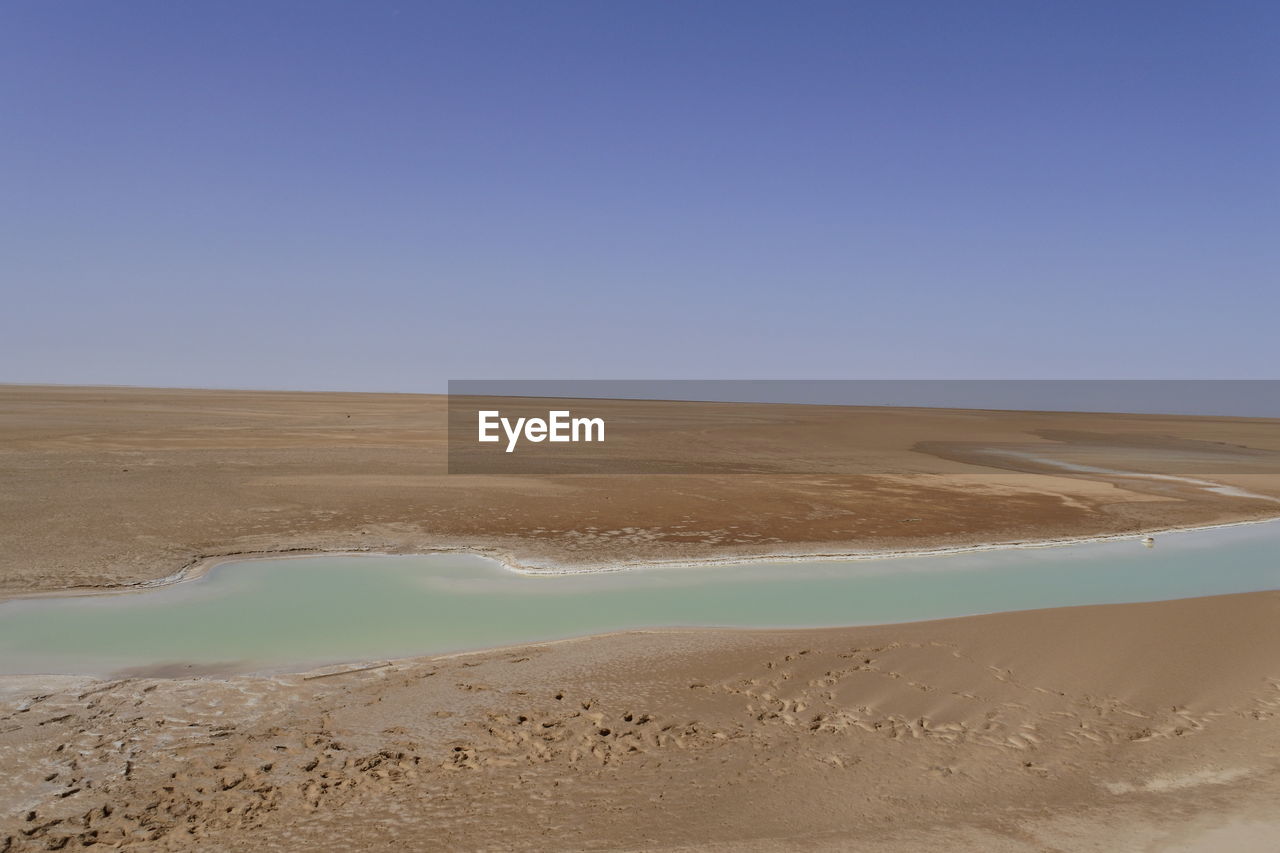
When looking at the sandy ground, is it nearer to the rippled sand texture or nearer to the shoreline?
the rippled sand texture

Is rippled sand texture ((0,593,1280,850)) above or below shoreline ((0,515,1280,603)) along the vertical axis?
above

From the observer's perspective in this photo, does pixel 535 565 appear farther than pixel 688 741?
Yes

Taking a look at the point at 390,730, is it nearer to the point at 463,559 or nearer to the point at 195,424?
the point at 463,559

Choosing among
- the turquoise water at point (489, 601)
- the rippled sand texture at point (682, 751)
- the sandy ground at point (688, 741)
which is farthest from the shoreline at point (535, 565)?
the rippled sand texture at point (682, 751)

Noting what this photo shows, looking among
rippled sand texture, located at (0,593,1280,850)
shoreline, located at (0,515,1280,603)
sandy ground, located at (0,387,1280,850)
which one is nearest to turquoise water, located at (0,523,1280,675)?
shoreline, located at (0,515,1280,603)

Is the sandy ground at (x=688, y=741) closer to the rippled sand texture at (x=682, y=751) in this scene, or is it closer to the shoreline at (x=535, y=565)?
the rippled sand texture at (x=682, y=751)

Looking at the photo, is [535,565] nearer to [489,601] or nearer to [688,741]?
[489,601]

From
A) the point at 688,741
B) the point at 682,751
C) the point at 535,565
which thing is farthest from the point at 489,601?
the point at 682,751

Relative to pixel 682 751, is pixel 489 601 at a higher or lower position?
lower

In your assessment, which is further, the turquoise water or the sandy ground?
the turquoise water
